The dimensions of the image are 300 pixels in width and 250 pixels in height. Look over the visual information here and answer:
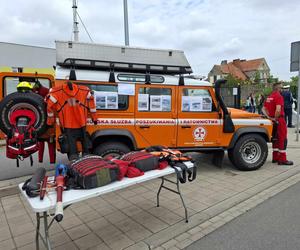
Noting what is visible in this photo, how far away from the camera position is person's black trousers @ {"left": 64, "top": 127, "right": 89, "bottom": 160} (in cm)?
435

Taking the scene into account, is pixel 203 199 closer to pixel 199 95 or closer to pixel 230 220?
pixel 230 220

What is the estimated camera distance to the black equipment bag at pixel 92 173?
8.12 ft

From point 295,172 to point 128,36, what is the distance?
678 cm

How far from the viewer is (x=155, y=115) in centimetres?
498

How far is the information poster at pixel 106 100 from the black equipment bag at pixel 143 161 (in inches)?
67.8

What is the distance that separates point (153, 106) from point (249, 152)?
100 inches

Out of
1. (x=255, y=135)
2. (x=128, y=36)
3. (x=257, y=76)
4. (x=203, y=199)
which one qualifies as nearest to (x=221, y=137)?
(x=255, y=135)

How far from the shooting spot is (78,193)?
2393mm

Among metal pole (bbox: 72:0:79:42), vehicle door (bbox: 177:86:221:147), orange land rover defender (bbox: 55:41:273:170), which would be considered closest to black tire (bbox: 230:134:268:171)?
orange land rover defender (bbox: 55:41:273:170)

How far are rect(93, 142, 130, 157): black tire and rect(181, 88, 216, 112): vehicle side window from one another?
Result: 4.86 ft

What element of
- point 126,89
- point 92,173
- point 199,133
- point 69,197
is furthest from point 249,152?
point 69,197

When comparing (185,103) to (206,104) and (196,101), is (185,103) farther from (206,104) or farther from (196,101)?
(206,104)

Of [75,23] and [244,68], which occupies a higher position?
[244,68]

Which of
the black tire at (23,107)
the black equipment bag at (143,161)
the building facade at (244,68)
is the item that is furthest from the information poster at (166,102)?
the building facade at (244,68)
